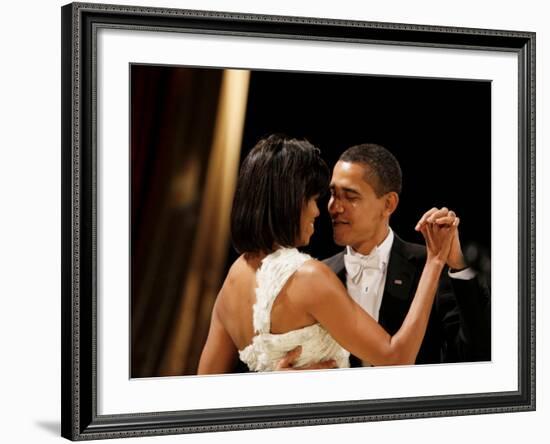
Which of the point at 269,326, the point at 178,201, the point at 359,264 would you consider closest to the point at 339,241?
the point at 359,264

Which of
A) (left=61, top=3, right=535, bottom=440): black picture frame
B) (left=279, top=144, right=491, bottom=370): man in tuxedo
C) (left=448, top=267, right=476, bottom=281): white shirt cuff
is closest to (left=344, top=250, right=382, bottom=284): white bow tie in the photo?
(left=279, top=144, right=491, bottom=370): man in tuxedo

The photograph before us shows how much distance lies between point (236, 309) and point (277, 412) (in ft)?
1.38

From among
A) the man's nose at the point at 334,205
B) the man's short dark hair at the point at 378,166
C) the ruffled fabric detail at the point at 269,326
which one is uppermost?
the man's short dark hair at the point at 378,166

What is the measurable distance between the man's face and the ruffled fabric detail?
0.20m

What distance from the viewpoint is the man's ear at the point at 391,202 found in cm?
527

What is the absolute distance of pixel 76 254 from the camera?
15.6ft

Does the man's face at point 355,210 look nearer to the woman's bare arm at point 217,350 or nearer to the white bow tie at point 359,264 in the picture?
the white bow tie at point 359,264

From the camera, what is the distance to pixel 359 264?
17.1ft

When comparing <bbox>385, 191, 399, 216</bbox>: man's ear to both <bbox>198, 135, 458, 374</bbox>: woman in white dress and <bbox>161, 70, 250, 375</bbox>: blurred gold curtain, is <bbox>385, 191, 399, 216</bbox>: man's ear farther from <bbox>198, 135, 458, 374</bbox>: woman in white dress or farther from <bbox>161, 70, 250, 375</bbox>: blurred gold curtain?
<bbox>161, 70, 250, 375</bbox>: blurred gold curtain

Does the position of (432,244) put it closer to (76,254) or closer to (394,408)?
(394,408)

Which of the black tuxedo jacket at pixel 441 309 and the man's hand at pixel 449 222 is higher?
the man's hand at pixel 449 222

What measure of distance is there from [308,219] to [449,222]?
2.06 ft

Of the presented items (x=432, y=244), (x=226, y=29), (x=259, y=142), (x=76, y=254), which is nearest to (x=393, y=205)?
(x=432, y=244)

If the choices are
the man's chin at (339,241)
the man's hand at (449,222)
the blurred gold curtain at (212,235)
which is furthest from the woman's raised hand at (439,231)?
the blurred gold curtain at (212,235)
